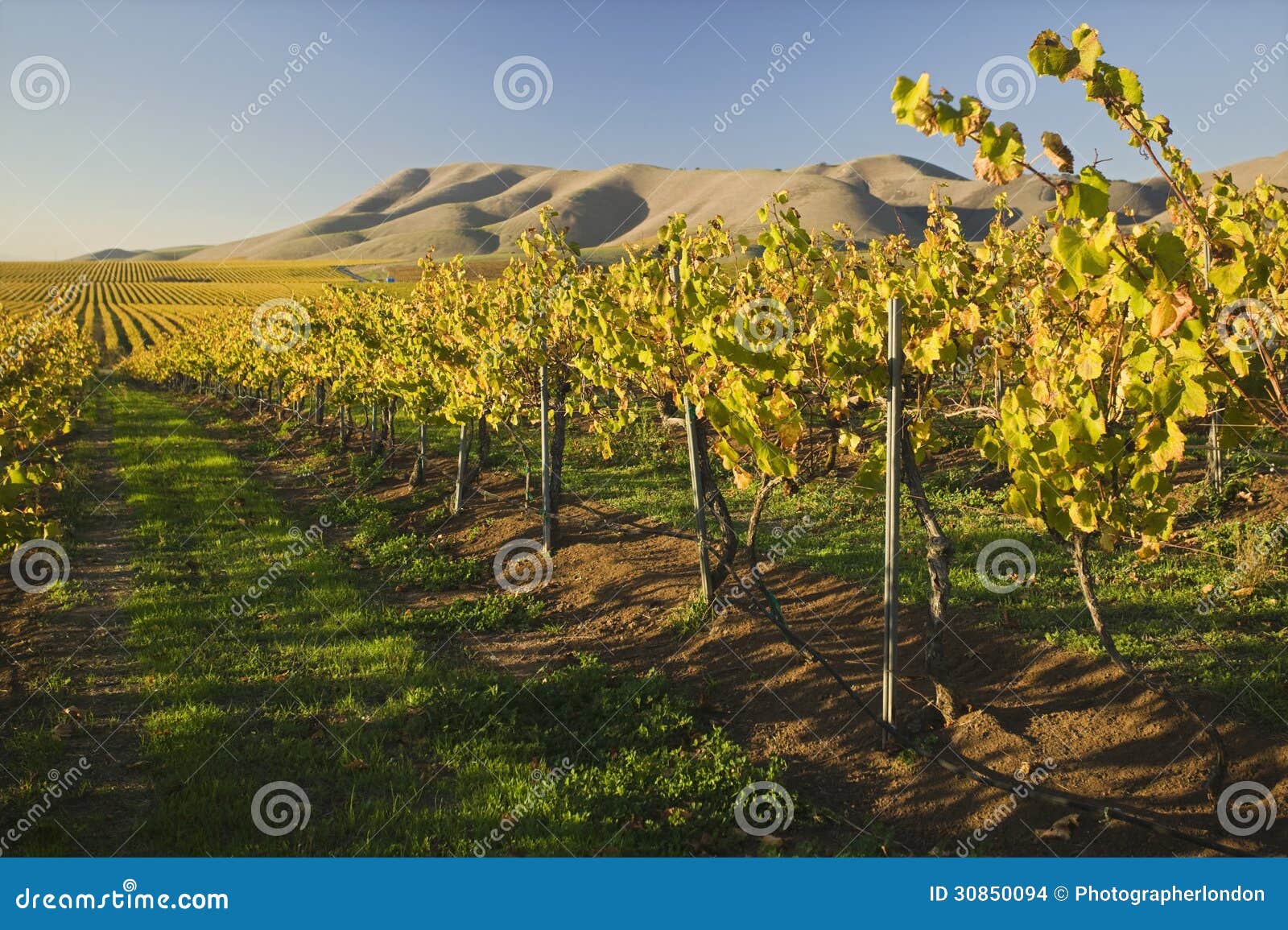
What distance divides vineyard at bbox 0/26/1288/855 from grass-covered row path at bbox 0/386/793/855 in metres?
0.03

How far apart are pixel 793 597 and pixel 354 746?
13.0 ft

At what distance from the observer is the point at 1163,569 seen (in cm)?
705

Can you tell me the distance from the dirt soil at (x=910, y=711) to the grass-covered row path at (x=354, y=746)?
51 centimetres

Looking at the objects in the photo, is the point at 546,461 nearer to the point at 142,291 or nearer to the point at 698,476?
the point at 698,476

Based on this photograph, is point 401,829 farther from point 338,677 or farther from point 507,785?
point 338,677

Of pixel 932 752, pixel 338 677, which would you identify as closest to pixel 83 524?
pixel 338 677

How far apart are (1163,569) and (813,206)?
189541 millimetres

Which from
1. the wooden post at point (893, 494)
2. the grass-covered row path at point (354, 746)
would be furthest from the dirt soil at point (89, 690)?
the wooden post at point (893, 494)

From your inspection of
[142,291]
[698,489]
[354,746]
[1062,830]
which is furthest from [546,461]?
[142,291]

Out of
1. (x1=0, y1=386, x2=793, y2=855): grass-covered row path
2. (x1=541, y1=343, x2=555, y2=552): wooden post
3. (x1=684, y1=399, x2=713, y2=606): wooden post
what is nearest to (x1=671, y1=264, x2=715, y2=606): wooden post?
(x1=684, y1=399, x2=713, y2=606): wooden post

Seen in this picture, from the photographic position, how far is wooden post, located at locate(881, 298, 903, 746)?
163 inches

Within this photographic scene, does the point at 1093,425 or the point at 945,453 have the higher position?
the point at 945,453

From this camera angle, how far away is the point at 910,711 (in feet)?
16.4
